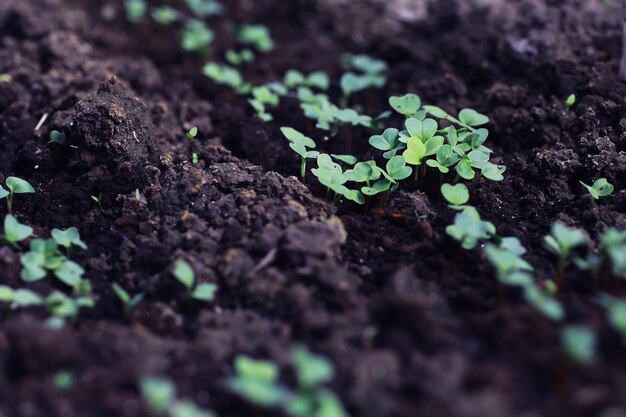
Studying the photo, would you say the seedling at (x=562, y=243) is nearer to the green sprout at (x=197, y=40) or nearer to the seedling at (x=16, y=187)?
the seedling at (x=16, y=187)

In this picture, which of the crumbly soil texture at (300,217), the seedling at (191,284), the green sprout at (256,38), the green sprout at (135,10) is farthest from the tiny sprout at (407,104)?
the green sprout at (135,10)

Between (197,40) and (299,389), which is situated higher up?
(299,389)

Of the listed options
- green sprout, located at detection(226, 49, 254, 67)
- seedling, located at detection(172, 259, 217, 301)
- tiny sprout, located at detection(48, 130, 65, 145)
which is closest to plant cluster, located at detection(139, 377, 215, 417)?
seedling, located at detection(172, 259, 217, 301)

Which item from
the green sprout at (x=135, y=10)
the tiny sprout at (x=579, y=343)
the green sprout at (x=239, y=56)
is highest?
the tiny sprout at (x=579, y=343)

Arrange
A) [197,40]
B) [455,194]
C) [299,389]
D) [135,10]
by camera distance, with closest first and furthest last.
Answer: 1. [299,389]
2. [455,194]
3. [197,40]
4. [135,10]

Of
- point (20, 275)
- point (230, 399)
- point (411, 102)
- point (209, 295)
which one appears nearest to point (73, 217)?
point (20, 275)

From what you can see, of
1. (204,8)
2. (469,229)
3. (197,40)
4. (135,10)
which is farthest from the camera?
(204,8)

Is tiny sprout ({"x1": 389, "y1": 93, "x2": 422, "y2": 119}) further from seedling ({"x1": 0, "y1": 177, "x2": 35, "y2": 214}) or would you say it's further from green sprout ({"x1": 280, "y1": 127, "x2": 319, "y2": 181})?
seedling ({"x1": 0, "y1": 177, "x2": 35, "y2": 214})

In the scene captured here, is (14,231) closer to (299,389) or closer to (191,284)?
(191,284)

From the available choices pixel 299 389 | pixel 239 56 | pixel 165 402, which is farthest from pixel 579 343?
pixel 239 56
